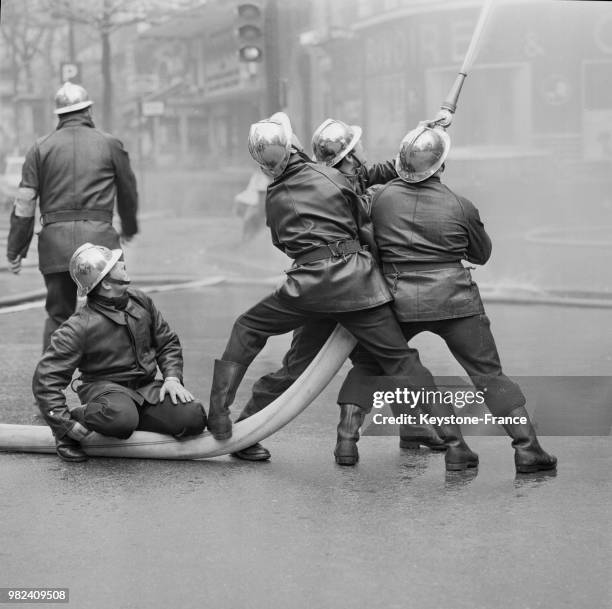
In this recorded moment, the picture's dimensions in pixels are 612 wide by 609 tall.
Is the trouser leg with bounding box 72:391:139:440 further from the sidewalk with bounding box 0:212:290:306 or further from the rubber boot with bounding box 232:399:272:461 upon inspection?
the sidewalk with bounding box 0:212:290:306

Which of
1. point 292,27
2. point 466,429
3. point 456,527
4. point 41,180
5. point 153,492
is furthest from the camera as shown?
point 292,27

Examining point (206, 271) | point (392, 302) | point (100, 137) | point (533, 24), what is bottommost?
point (206, 271)

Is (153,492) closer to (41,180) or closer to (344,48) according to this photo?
(41,180)

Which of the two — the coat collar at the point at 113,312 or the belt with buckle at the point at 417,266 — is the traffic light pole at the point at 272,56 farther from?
the belt with buckle at the point at 417,266

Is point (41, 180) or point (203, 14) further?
point (203, 14)

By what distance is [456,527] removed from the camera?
4898 mm

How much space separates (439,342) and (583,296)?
9.59 ft

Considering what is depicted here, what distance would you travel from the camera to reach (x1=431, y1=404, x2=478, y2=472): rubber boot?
5754 mm

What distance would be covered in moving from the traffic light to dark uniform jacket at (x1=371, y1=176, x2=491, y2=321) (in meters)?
9.83

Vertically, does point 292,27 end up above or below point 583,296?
above

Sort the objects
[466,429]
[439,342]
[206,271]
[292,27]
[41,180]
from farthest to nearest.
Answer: [292,27]
[206,271]
[439,342]
[41,180]
[466,429]

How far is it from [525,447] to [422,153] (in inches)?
51.9

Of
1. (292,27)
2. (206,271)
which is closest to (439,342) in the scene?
(206,271)

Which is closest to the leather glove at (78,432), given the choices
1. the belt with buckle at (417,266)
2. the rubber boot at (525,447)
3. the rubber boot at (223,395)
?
the rubber boot at (223,395)
